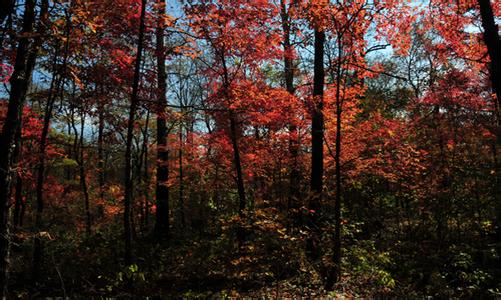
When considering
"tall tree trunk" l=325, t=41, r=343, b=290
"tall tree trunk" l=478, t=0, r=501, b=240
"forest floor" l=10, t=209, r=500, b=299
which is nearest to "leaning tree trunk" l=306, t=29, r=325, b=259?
"forest floor" l=10, t=209, r=500, b=299

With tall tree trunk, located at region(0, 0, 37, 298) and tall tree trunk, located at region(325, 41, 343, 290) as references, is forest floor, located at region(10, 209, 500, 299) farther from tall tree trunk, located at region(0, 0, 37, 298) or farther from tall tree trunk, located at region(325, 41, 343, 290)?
tall tree trunk, located at region(0, 0, 37, 298)

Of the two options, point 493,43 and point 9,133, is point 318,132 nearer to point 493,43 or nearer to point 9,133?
point 493,43

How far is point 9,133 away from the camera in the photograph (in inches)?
186

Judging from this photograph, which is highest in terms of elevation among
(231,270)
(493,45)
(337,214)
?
(493,45)

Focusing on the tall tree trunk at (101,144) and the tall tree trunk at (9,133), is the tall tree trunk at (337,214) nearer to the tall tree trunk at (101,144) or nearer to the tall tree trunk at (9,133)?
the tall tree trunk at (9,133)

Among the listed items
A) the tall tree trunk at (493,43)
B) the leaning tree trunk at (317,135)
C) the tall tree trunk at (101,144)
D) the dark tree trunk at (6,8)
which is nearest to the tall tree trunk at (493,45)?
the tall tree trunk at (493,43)

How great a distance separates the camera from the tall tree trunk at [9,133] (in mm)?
4586

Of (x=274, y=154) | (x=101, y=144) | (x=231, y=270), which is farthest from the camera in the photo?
(x=101, y=144)

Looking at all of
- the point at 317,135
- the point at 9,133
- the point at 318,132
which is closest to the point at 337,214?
the point at 318,132

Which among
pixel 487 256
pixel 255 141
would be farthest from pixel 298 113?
pixel 487 256

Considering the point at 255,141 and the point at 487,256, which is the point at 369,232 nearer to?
the point at 487,256

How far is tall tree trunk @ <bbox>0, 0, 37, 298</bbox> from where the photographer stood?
4586 millimetres

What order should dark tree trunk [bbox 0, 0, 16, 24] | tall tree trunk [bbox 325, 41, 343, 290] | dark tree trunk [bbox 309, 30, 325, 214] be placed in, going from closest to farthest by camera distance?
1. dark tree trunk [bbox 0, 0, 16, 24]
2. tall tree trunk [bbox 325, 41, 343, 290]
3. dark tree trunk [bbox 309, 30, 325, 214]

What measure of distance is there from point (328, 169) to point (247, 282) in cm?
597
